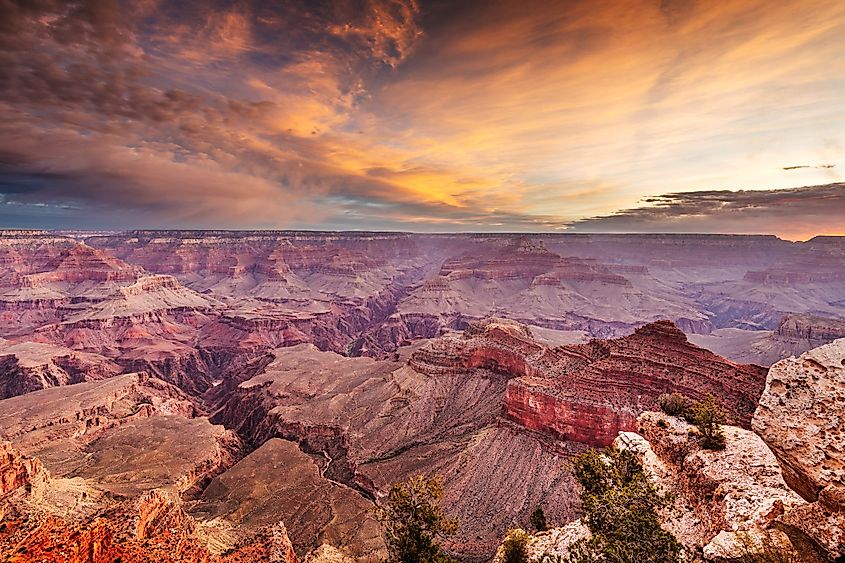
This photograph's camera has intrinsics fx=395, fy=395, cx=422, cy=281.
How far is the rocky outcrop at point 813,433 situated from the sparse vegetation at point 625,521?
3.69m

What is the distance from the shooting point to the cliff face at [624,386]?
137ft

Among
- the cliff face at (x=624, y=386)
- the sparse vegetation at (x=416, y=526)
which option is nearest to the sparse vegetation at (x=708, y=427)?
the sparse vegetation at (x=416, y=526)

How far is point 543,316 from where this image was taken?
16212cm

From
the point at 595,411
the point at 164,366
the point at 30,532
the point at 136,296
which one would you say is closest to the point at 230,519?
the point at 30,532

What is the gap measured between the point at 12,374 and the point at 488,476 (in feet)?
389

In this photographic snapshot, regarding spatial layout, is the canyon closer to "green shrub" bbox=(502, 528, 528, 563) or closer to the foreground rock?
the foreground rock

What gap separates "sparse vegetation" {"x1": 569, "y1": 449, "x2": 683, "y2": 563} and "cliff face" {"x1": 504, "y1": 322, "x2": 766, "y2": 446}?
87.1ft

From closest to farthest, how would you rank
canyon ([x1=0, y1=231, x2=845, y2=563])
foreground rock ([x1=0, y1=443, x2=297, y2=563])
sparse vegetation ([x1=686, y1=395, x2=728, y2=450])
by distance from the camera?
foreground rock ([x1=0, y1=443, x2=297, y2=563]) < sparse vegetation ([x1=686, y1=395, x2=728, y2=450]) < canyon ([x1=0, y1=231, x2=845, y2=563])

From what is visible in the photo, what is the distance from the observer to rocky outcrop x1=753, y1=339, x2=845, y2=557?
1085 centimetres

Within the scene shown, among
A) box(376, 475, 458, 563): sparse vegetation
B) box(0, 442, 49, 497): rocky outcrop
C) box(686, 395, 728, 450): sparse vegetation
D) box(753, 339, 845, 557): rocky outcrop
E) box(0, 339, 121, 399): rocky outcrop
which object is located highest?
box(753, 339, 845, 557): rocky outcrop

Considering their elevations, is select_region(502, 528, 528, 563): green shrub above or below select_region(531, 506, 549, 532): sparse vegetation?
above

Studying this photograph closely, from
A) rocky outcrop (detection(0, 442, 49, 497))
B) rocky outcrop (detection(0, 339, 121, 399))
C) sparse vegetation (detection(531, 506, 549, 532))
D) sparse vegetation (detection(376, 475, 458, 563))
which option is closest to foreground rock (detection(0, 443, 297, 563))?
rocky outcrop (detection(0, 442, 49, 497))

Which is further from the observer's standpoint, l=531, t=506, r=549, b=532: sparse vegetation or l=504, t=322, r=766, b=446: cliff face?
l=504, t=322, r=766, b=446: cliff face

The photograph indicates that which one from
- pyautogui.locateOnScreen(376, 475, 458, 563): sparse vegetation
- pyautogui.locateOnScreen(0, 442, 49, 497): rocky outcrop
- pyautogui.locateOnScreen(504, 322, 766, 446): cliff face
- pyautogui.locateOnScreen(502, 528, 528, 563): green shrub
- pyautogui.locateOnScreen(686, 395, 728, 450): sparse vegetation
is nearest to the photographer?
pyautogui.locateOnScreen(686, 395, 728, 450): sparse vegetation
